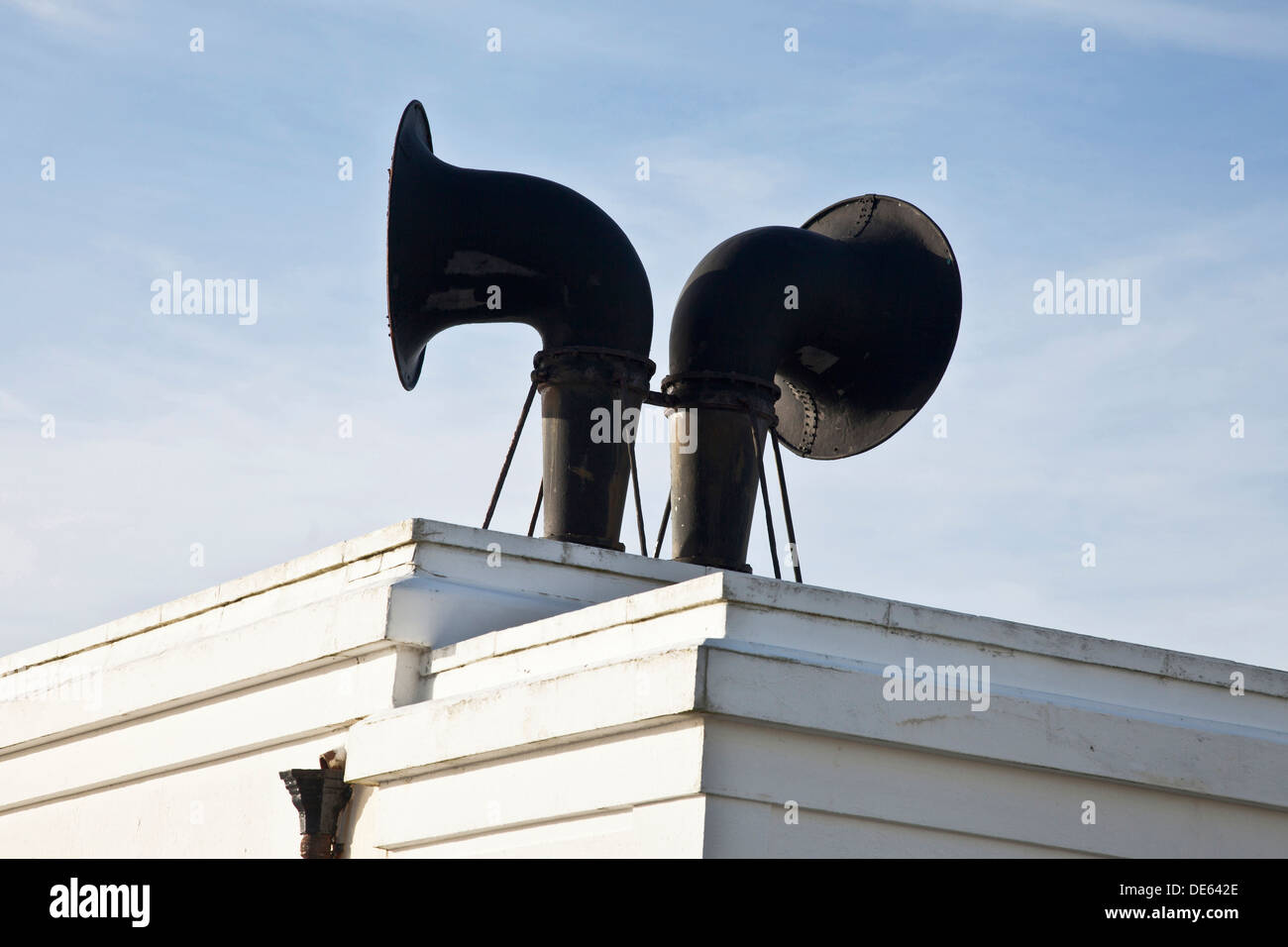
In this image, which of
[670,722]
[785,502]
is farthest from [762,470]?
[670,722]

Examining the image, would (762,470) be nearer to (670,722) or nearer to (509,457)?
(509,457)

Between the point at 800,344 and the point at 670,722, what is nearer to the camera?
the point at 670,722

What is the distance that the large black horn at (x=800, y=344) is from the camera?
1016 cm

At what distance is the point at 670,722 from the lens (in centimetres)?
617

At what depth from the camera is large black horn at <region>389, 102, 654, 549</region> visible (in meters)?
9.90

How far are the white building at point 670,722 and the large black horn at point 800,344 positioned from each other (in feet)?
5.46

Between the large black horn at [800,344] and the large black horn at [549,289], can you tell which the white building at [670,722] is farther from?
the large black horn at [800,344]

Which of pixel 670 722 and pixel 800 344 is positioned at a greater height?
pixel 800 344

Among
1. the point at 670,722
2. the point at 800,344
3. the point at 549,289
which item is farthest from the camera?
the point at 800,344

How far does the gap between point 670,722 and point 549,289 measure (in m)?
4.32
